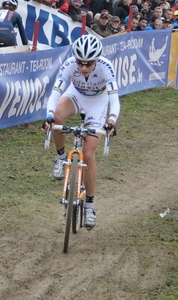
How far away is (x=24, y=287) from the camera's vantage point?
5.53m

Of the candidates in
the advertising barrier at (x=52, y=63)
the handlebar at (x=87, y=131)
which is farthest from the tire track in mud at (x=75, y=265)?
the advertising barrier at (x=52, y=63)

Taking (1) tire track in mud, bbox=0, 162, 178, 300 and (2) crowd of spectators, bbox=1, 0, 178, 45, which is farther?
(2) crowd of spectators, bbox=1, 0, 178, 45

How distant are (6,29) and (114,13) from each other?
7274mm

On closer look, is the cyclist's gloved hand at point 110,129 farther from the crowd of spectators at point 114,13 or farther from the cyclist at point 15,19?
the crowd of spectators at point 114,13

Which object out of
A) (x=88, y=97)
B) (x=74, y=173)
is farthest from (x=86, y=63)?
(x=74, y=173)

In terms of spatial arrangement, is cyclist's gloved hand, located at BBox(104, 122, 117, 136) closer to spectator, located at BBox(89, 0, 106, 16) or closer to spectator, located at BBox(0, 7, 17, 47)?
spectator, located at BBox(0, 7, 17, 47)

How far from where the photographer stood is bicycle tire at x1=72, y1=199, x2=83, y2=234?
249 inches

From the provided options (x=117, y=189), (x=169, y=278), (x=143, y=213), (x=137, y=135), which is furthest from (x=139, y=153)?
(x=169, y=278)

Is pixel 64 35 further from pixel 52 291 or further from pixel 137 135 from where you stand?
pixel 52 291

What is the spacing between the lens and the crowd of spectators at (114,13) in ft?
47.6

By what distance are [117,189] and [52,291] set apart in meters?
3.51

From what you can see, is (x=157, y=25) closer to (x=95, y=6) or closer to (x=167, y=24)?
(x=167, y=24)

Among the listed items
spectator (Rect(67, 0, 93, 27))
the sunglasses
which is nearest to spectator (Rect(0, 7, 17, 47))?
spectator (Rect(67, 0, 93, 27))

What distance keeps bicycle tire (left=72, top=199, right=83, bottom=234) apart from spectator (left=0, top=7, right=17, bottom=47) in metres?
5.10
